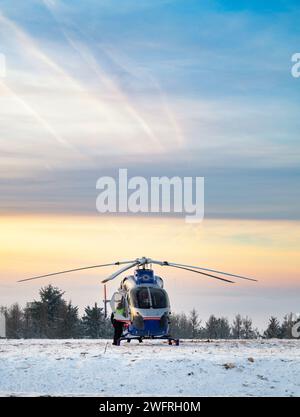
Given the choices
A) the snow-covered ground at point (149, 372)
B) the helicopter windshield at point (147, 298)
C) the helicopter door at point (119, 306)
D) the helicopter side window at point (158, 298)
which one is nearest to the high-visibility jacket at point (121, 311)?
the helicopter door at point (119, 306)

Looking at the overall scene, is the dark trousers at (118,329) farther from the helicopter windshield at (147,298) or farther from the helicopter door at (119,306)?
the helicopter windshield at (147,298)

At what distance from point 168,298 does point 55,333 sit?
147 ft

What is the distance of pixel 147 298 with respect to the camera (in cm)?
3744

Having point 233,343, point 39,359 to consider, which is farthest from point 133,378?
point 233,343

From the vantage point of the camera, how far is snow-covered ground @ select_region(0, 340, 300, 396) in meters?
28.3

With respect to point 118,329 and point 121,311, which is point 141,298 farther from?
point 118,329

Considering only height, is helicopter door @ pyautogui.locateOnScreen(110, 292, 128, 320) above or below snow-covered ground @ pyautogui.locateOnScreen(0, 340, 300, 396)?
above

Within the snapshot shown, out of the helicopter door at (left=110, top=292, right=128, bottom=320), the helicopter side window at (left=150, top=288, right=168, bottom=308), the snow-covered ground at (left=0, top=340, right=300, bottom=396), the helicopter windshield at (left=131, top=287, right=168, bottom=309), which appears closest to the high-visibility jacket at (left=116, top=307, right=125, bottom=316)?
the helicopter door at (left=110, top=292, right=128, bottom=320)

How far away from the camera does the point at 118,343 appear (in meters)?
37.6

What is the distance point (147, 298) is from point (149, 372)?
8.35 meters

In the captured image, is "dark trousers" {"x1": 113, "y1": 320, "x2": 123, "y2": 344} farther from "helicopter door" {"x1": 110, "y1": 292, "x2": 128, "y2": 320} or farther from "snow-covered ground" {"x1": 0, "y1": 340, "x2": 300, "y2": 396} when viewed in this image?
"snow-covered ground" {"x1": 0, "y1": 340, "x2": 300, "y2": 396}

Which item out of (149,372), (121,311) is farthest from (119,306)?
(149,372)

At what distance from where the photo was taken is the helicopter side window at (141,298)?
1471 inches
